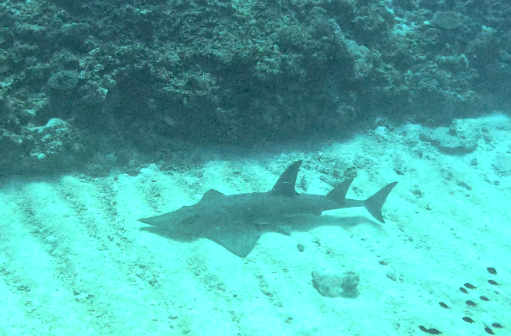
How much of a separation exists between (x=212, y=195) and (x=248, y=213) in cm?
74

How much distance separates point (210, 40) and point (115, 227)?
3910 mm

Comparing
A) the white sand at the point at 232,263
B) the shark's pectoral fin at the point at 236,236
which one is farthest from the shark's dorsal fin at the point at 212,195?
the shark's pectoral fin at the point at 236,236

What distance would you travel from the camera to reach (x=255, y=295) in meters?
4.37

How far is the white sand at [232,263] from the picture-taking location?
3.85 metres

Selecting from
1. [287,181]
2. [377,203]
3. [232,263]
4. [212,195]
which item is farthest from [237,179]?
[377,203]

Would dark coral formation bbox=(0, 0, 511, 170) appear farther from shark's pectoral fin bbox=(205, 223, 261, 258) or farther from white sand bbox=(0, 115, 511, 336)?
shark's pectoral fin bbox=(205, 223, 261, 258)

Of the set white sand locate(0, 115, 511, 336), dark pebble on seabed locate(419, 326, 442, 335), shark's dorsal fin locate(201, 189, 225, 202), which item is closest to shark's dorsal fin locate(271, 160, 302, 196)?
white sand locate(0, 115, 511, 336)

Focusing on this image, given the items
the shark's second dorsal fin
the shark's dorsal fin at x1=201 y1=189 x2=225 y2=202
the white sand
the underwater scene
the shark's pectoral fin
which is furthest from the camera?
the shark's second dorsal fin

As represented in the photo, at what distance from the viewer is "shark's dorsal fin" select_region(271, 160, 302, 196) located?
5664 millimetres

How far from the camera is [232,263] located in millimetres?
4770

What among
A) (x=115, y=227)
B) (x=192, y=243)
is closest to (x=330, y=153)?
(x=192, y=243)

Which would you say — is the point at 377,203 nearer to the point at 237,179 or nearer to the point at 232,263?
the point at 237,179

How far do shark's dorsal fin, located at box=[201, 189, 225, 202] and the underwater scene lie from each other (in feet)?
0.09

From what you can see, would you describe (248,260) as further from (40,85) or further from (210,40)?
(40,85)
